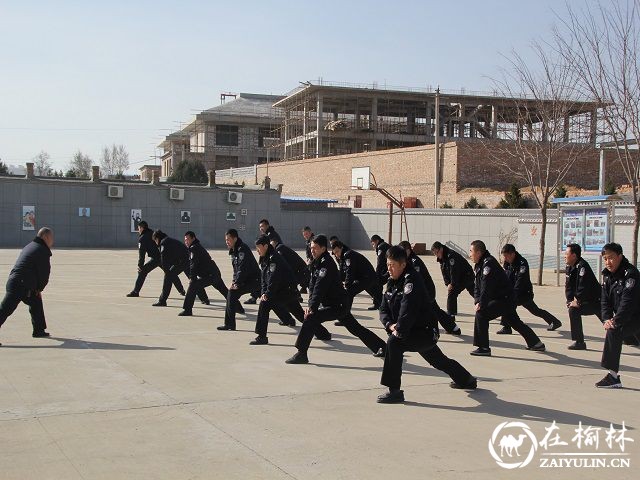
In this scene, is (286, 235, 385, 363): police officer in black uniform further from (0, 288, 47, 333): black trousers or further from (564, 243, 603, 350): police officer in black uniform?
(0, 288, 47, 333): black trousers

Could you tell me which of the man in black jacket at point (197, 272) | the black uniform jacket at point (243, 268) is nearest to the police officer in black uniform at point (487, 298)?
the black uniform jacket at point (243, 268)

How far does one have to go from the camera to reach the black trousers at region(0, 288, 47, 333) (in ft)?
35.5

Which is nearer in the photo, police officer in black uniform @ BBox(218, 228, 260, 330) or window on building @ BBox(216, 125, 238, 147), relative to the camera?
police officer in black uniform @ BBox(218, 228, 260, 330)

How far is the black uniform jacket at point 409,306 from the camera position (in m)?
7.59

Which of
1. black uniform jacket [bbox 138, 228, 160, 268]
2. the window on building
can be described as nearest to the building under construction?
the window on building

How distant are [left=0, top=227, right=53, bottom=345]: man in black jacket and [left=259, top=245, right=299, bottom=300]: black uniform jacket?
3297 mm

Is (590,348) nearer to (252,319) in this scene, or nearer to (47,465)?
(252,319)

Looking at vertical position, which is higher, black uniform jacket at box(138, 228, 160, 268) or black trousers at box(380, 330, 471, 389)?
black uniform jacket at box(138, 228, 160, 268)

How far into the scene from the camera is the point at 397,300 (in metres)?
7.85

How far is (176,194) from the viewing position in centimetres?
3875

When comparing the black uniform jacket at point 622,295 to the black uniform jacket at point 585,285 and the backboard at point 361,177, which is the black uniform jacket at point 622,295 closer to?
the black uniform jacket at point 585,285

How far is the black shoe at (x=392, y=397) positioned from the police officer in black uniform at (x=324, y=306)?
2173 mm

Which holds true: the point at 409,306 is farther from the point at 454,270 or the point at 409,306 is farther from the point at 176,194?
the point at 176,194

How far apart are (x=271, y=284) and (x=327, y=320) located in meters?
1.40
